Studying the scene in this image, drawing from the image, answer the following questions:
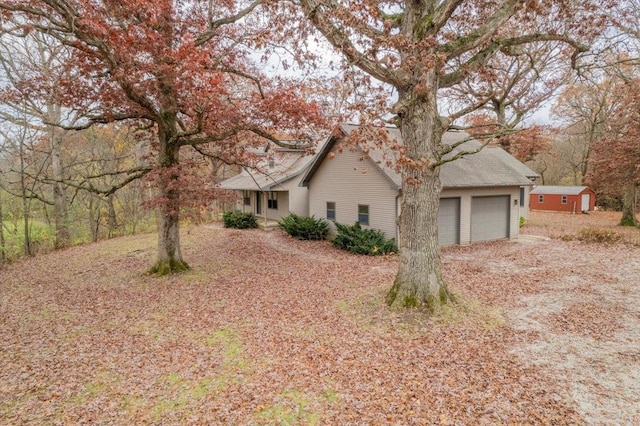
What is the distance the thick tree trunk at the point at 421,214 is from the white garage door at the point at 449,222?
8596mm

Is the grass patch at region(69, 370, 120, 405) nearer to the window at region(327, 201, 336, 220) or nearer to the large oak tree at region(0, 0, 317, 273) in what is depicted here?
the large oak tree at region(0, 0, 317, 273)

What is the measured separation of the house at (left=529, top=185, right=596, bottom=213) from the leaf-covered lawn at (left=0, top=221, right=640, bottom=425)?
23101 millimetres

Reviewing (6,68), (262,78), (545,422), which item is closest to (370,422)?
(545,422)

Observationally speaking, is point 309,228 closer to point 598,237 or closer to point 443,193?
point 443,193

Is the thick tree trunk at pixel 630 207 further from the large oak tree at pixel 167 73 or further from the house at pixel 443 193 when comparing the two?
the large oak tree at pixel 167 73

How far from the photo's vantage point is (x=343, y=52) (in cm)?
759

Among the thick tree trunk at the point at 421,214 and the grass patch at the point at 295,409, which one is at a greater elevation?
the thick tree trunk at the point at 421,214

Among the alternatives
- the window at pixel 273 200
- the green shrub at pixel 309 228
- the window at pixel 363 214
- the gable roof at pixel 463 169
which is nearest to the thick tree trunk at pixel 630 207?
the gable roof at pixel 463 169

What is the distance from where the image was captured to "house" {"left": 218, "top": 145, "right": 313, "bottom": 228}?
2256 cm

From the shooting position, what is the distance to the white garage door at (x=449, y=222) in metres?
16.6

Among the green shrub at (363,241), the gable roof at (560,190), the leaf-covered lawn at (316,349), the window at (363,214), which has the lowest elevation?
the leaf-covered lawn at (316,349)

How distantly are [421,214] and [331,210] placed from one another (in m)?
10.8

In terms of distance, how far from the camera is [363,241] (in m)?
15.5

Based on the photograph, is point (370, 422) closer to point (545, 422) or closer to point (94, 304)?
point (545, 422)
